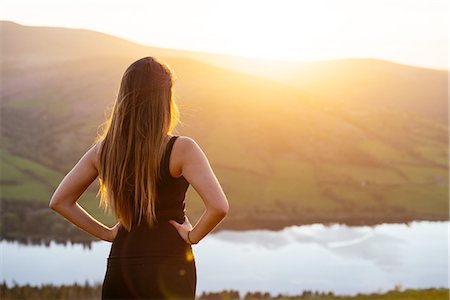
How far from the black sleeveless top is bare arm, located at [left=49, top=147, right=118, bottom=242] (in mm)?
234

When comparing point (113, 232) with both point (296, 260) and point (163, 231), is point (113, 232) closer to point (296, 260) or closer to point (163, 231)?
point (163, 231)

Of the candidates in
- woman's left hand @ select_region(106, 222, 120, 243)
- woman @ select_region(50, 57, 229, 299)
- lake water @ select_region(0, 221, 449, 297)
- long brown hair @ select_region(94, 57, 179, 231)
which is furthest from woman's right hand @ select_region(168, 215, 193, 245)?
lake water @ select_region(0, 221, 449, 297)

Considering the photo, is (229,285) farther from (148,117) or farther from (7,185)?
(7,185)

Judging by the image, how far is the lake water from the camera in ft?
146

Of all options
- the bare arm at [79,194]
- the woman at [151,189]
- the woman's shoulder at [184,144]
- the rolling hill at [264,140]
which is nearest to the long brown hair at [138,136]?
the woman at [151,189]

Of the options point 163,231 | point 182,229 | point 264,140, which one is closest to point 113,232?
point 163,231

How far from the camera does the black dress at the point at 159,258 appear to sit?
4.46 metres

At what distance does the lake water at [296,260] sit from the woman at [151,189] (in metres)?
30.5

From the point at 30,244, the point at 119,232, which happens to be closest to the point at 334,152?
the point at 30,244

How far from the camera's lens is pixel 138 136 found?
4.54m

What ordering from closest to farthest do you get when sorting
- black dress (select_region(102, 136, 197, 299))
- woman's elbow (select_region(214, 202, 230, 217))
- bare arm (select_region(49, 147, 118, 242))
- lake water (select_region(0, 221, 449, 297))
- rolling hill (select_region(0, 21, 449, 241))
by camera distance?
black dress (select_region(102, 136, 197, 299)), woman's elbow (select_region(214, 202, 230, 217)), bare arm (select_region(49, 147, 118, 242)), lake water (select_region(0, 221, 449, 297)), rolling hill (select_region(0, 21, 449, 241))

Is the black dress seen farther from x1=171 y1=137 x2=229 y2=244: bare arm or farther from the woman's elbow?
the woman's elbow

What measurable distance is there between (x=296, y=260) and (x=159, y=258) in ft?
191

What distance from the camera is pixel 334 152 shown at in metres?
102
